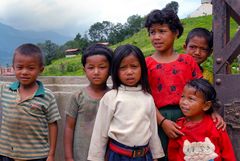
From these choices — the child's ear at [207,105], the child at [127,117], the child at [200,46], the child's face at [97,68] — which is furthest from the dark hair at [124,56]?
the child at [200,46]

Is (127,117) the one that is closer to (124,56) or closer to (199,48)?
(124,56)

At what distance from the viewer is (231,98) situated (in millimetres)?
2510

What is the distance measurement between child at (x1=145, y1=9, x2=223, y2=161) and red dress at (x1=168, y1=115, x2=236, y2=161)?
8 centimetres

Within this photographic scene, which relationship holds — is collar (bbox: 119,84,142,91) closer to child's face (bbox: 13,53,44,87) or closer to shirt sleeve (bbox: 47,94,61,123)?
shirt sleeve (bbox: 47,94,61,123)

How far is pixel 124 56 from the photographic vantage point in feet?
7.67

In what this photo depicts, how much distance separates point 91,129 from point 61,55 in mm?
43355

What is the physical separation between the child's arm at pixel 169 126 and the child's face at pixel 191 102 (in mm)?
112

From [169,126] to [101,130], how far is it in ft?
1.53

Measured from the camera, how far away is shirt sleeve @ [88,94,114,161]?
7.61 ft

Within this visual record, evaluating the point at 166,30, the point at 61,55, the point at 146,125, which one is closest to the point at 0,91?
the point at 146,125

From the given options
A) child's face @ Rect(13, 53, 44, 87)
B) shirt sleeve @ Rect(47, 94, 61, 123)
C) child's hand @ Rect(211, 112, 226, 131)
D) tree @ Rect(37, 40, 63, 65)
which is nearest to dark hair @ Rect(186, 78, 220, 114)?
child's hand @ Rect(211, 112, 226, 131)

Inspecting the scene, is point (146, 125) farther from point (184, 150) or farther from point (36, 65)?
point (36, 65)

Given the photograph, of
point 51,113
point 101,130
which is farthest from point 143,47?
point 101,130

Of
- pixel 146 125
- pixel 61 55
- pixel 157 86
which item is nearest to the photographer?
pixel 146 125
